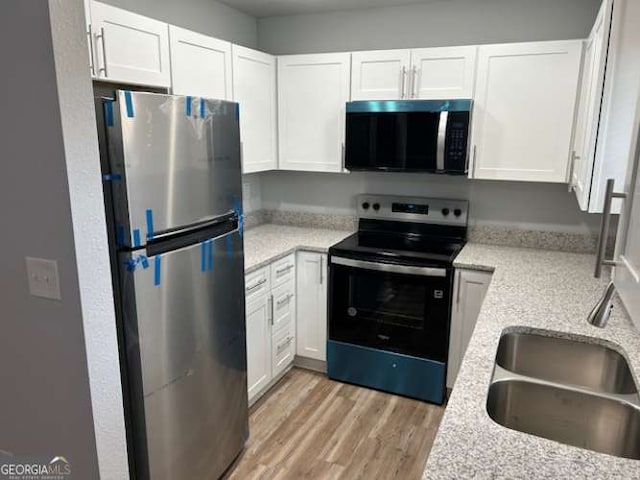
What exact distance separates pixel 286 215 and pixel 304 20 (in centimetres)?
144

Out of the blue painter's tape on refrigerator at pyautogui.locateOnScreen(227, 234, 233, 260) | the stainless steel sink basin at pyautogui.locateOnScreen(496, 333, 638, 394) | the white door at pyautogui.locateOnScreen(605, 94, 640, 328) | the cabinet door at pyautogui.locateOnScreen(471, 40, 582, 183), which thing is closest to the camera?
the white door at pyautogui.locateOnScreen(605, 94, 640, 328)

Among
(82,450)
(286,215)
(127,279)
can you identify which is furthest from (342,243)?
(82,450)

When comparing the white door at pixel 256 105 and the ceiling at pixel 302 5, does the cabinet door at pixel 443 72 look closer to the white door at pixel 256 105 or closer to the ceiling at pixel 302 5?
the ceiling at pixel 302 5

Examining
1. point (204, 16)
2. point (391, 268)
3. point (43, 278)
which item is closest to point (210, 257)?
point (43, 278)

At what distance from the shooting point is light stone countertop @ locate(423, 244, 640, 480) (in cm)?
97

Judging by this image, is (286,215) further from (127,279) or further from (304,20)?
(127,279)

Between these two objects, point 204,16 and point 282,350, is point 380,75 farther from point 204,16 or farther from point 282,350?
point 282,350

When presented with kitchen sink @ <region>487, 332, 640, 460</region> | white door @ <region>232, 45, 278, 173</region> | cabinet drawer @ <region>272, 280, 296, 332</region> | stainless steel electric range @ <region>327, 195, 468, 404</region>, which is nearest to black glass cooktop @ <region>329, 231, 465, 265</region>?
stainless steel electric range @ <region>327, 195, 468, 404</region>

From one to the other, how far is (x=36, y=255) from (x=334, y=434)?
1.81 metres

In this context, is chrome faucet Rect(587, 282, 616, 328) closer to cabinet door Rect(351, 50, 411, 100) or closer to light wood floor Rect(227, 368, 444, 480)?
light wood floor Rect(227, 368, 444, 480)

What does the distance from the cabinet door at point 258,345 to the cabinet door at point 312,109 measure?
1.06m

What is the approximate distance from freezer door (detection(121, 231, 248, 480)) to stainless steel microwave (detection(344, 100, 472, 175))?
1.19 metres

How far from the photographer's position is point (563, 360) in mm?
1677

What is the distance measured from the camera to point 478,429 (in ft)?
3.56
